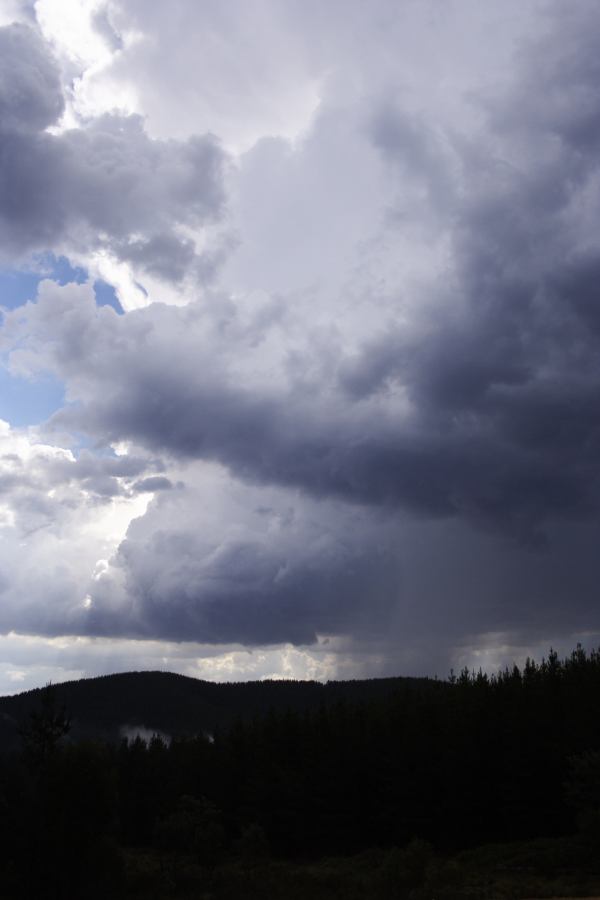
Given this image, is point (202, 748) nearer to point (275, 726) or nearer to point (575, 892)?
point (275, 726)

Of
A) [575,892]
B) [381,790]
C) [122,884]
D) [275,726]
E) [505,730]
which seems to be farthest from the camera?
[275,726]

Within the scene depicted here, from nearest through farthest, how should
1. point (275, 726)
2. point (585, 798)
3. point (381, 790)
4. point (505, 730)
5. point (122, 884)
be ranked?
point (122, 884) < point (585, 798) < point (505, 730) < point (381, 790) < point (275, 726)

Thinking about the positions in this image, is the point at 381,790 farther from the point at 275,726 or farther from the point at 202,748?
the point at 202,748

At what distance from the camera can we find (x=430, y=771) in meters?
64.4

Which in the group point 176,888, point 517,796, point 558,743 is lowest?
point 176,888

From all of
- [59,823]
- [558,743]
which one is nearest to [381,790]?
[558,743]

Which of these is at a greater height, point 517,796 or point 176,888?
point 517,796

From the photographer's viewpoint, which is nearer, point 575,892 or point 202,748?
point 575,892

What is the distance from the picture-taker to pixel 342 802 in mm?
70688

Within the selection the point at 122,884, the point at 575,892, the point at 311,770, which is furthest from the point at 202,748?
the point at 575,892

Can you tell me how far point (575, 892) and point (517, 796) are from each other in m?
25.4

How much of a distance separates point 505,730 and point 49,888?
3926cm

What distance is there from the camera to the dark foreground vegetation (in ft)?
120

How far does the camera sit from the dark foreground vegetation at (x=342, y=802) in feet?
120
